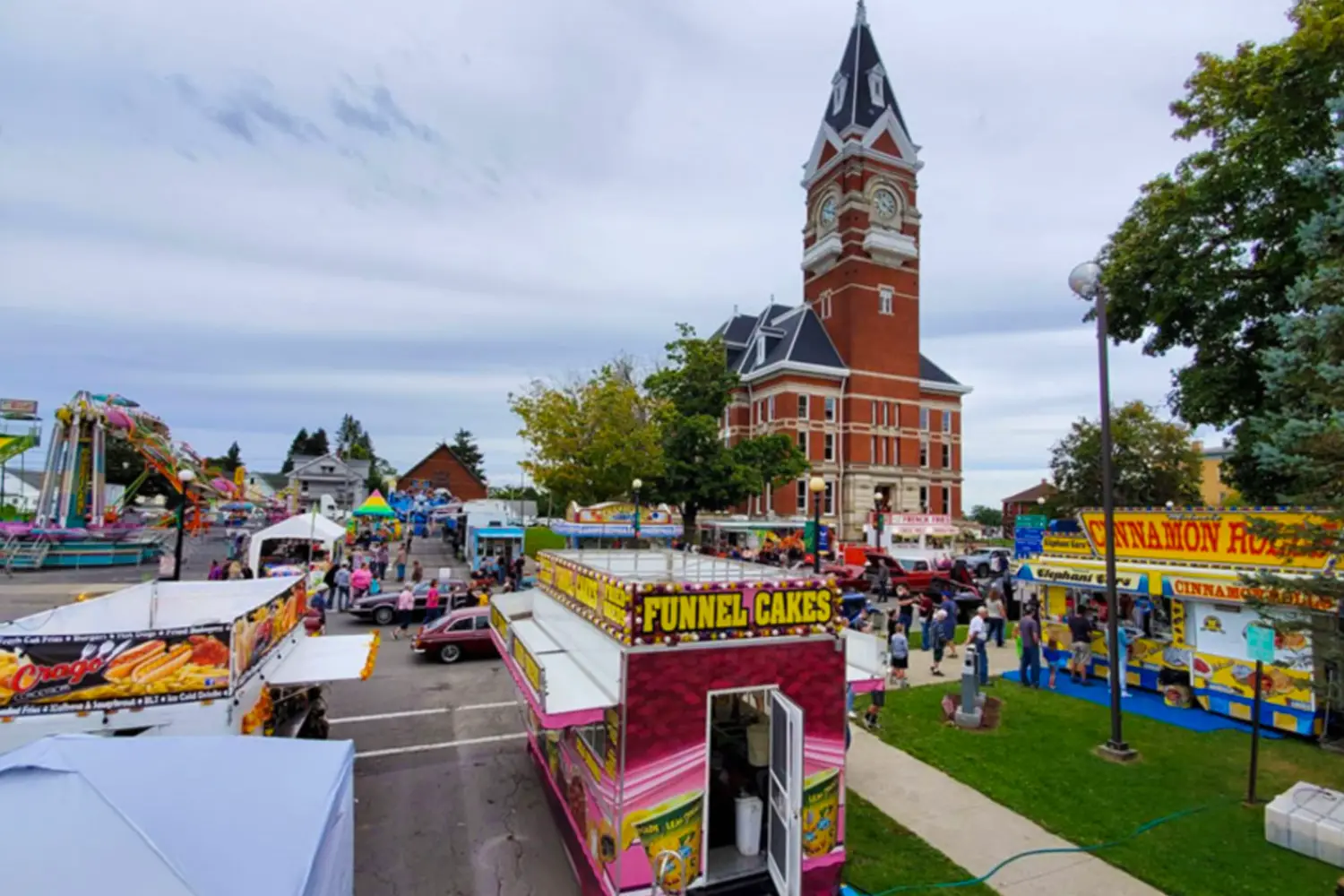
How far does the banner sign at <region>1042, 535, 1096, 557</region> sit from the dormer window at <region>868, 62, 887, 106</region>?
48.3 meters

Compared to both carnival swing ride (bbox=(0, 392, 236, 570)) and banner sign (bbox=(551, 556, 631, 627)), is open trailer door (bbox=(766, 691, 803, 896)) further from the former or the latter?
carnival swing ride (bbox=(0, 392, 236, 570))

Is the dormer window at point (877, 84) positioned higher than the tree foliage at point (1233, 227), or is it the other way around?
the dormer window at point (877, 84)

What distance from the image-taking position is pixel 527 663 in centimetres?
736

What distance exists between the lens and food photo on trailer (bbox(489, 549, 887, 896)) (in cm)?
585

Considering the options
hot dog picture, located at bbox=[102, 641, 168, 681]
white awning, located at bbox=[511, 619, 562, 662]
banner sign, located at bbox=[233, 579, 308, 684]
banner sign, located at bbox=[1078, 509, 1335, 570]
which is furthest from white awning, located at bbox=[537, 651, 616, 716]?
banner sign, located at bbox=[1078, 509, 1335, 570]

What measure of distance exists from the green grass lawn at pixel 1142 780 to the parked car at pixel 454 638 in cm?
976

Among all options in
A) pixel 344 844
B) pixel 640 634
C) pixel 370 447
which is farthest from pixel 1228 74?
pixel 370 447

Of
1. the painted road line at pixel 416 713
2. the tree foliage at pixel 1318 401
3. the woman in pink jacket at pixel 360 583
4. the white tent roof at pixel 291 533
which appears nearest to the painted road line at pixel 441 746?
the painted road line at pixel 416 713

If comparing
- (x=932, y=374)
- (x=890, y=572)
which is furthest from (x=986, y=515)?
(x=890, y=572)

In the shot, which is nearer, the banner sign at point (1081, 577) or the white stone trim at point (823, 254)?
the banner sign at point (1081, 577)

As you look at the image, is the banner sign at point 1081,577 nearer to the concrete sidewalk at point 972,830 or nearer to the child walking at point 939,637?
the child walking at point 939,637

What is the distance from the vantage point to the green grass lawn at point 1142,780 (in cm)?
718

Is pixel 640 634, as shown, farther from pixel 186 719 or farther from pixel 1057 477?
pixel 1057 477

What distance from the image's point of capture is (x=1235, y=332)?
18062mm
